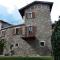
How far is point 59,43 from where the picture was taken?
3.86 meters

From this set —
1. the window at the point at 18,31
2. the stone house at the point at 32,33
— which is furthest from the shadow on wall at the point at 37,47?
the window at the point at 18,31

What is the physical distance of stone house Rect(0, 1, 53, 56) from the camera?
30922mm

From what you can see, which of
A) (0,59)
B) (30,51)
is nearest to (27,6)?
(30,51)

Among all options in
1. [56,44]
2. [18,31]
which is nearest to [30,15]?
[18,31]

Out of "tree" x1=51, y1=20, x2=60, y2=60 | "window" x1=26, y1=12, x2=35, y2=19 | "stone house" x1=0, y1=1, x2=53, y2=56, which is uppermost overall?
"window" x1=26, y1=12, x2=35, y2=19

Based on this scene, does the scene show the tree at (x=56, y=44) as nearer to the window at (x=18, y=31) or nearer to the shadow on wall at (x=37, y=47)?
the shadow on wall at (x=37, y=47)

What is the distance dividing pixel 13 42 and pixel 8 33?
2089mm

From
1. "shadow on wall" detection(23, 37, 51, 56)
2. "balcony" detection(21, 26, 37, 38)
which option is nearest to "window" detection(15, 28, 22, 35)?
"balcony" detection(21, 26, 37, 38)

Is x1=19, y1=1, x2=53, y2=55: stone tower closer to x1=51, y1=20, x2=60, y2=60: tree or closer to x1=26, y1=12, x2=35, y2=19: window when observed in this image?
x1=26, y1=12, x2=35, y2=19: window

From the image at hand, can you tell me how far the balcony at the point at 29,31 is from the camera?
31.0m

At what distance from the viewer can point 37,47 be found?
30.9 metres

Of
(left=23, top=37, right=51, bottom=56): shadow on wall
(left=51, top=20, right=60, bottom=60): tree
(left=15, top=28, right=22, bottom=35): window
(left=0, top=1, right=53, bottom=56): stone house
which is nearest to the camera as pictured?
(left=51, top=20, right=60, bottom=60): tree

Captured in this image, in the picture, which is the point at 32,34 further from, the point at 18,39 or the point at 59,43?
the point at 59,43

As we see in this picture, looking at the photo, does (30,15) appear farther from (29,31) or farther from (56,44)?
(56,44)
